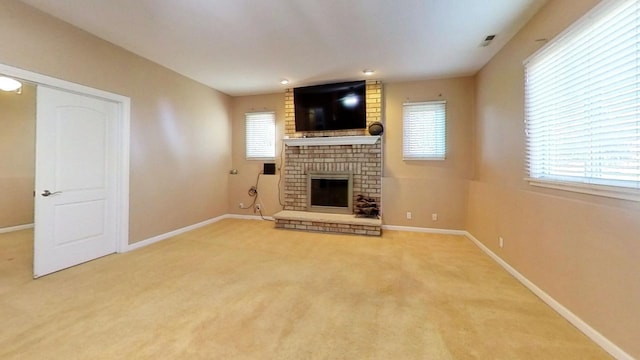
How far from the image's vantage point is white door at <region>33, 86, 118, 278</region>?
2.90 meters

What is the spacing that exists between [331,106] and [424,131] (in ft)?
5.84

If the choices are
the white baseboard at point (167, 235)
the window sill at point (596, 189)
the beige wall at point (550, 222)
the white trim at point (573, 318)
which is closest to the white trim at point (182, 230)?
the white baseboard at point (167, 235)

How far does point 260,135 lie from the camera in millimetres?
5855

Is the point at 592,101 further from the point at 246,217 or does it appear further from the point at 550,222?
the point at 246,217

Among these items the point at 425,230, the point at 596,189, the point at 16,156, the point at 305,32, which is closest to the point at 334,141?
the point at 305,32

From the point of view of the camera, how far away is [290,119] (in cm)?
548

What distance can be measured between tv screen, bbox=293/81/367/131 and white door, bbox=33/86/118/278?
9.78 feet

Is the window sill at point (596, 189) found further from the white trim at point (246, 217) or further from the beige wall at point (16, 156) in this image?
the beige wall at point (16, 156)

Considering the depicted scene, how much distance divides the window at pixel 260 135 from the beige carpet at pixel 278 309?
8.91 ft

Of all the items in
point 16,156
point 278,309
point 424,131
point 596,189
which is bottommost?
point 278,309

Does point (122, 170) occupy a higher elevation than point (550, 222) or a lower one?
higher

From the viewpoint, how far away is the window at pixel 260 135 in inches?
227

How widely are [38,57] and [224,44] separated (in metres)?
1.88

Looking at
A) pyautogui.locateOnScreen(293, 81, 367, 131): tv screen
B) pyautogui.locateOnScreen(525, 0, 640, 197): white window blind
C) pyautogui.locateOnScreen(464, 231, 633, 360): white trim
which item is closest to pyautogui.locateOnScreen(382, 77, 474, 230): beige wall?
pyautogui.locateOnScreen(293, 81, 367, 131): tv screen
